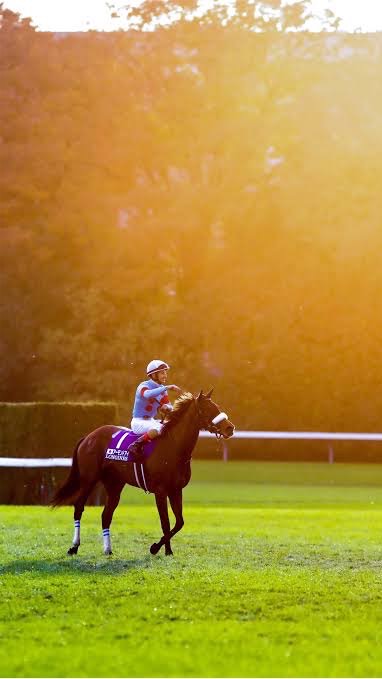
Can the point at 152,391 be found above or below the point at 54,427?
above

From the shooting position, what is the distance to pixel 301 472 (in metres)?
34.4

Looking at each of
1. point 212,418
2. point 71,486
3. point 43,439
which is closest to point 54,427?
point 43,439

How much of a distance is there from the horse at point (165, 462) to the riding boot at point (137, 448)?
0.09 m

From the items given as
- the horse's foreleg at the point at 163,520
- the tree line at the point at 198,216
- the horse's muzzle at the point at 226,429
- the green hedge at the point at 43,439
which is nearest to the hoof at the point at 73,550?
the horse's foreleg at the point at 163,520

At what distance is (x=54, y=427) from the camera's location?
77.9ft

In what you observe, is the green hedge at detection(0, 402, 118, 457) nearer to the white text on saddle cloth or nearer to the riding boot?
the white text on saddle cloth

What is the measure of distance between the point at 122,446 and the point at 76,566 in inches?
56.5

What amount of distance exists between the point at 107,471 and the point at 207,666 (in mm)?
6409

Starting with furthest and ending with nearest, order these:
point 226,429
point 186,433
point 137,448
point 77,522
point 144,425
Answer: point 77,522 → point 144,425 → point 137,448 → point 186,433 → point 226,429

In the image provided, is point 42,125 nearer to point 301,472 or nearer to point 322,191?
point 322,191

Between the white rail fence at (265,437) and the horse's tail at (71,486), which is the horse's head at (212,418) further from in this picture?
the white rail fence at (265,437)

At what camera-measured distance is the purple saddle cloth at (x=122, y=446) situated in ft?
45.2

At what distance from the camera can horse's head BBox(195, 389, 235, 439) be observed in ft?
43.3

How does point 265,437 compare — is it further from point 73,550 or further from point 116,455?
point 116,455
